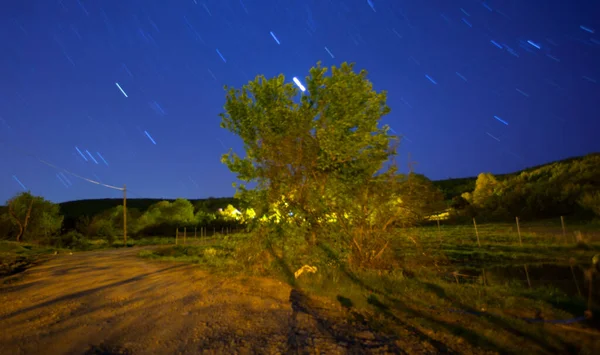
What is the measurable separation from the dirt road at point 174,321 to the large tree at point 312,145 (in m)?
2.67

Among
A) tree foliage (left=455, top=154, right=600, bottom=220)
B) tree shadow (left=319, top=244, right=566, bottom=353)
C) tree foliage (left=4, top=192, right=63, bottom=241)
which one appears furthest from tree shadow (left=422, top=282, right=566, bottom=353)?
tree foliage (left=4, top=192, right=63, bottom=241)

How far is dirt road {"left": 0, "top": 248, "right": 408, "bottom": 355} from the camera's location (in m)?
5.18

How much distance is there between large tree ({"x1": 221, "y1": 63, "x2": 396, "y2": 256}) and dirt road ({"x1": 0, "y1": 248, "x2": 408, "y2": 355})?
2673 millimetres

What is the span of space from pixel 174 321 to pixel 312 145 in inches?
274

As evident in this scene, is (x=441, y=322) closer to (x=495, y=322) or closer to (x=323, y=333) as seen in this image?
(x=495, y=322)

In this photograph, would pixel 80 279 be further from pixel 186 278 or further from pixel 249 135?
pixel 249 135

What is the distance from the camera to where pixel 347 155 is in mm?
11742

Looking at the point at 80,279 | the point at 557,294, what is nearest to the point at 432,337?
the point at 557,294

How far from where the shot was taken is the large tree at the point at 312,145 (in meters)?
11.6

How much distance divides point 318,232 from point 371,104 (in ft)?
14.3

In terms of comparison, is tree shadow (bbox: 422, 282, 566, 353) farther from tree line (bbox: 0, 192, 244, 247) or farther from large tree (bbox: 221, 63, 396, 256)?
tree line (bbox: 0, 192, 244, 247)

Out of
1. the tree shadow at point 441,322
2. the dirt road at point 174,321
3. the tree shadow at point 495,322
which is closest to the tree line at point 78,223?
the dirt road at point 174,321

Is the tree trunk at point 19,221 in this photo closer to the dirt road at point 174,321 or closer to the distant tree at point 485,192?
the dirt road at point 174,321

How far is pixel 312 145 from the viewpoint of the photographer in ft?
39.4
